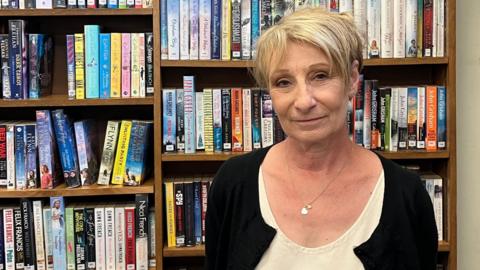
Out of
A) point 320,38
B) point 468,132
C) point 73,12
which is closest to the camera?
point 320,38

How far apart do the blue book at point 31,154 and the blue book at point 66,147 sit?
0.08 metres

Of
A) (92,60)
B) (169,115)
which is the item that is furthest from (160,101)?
(92,60)

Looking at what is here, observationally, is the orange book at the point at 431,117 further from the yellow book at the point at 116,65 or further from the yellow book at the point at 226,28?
the yellow book at the point at 116,65

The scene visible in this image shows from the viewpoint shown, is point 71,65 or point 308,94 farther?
point 71,65

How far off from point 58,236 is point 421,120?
131 centimetres

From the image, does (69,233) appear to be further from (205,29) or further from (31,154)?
(205,29)

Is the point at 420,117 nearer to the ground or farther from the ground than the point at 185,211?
farther from the ground

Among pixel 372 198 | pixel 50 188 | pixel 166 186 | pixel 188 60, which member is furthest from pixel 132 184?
pixel 372 198

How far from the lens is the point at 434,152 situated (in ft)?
6.43

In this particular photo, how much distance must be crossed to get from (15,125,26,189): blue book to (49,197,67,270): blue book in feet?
0.45

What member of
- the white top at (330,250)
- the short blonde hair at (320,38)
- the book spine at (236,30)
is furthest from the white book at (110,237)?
the short blonde hair at (320,38)

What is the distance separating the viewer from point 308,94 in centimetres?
107

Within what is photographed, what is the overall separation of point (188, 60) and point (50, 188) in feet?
2.12

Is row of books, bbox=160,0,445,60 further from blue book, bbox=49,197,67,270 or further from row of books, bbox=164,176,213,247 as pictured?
blue book, bbox=49,197,67,270
